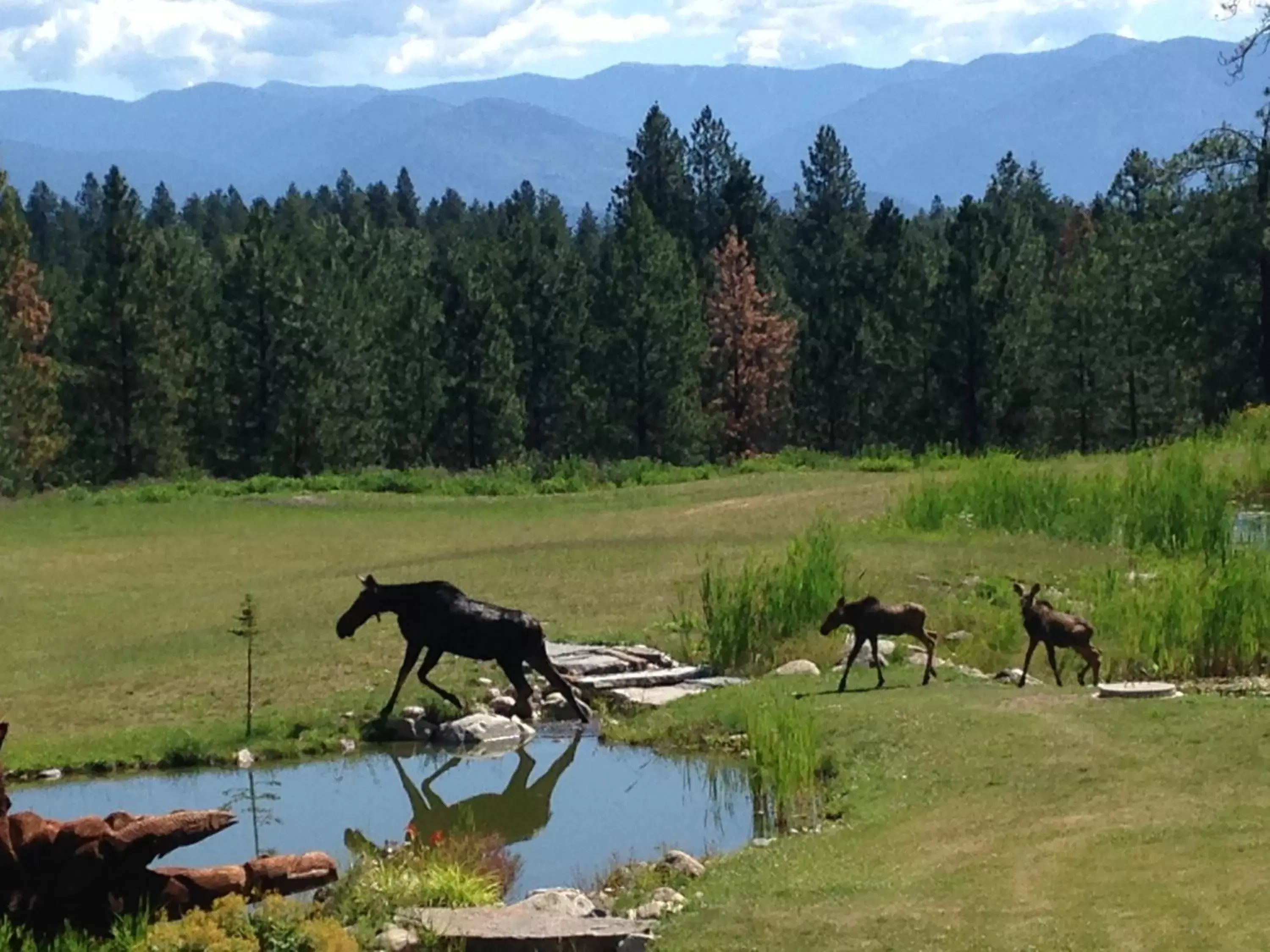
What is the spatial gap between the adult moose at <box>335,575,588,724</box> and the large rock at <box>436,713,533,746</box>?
0.31 m

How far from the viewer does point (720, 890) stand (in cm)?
1019

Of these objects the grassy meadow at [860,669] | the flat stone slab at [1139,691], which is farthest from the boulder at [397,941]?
the flat stone slab at [1139,691]

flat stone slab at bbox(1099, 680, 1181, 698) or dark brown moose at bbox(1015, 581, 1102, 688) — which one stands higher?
dark brown moose at bbox(1015, 581, 1102, 688)

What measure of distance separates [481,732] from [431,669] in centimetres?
90

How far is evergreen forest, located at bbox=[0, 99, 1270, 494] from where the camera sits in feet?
179

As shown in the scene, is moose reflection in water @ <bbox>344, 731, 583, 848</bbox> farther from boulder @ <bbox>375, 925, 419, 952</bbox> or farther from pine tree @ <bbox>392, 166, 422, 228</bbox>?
pine tree @ <bbox>392, 166, 422, 228</bbox>

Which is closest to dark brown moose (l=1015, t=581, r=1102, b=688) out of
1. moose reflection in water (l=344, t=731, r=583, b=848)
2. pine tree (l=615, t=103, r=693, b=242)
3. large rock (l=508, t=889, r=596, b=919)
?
moose reflection in water (l=344, t=731, r=583, b=848)

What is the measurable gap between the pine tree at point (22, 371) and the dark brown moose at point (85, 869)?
4424 cm

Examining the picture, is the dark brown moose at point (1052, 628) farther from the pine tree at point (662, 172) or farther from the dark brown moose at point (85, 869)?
the pine tree at point (662, 172)

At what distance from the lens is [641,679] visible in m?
18.1

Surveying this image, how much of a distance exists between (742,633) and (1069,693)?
4.60 metres

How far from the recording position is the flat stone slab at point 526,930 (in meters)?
9.51

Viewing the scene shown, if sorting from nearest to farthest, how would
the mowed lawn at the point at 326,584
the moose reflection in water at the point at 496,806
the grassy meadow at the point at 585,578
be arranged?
the moose reflection in water at the point at 496,806 → the grassy meadow at the point at 585,578 → the mowed lawn at the point at 326,584

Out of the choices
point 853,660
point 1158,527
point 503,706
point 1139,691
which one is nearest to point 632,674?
point 503,706
